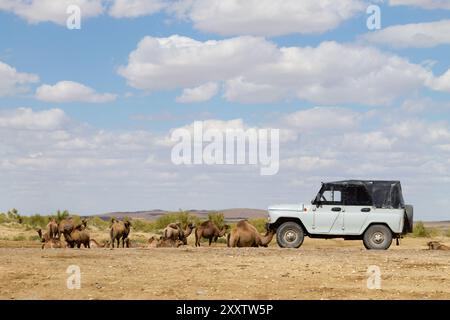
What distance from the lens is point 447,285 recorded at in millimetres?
17516

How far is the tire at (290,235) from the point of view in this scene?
1075 inches

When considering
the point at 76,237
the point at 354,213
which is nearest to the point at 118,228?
the point at 76,237

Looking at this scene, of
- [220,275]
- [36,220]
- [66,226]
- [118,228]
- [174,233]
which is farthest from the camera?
[36,220]

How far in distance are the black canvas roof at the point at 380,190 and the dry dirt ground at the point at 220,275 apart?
133 inches

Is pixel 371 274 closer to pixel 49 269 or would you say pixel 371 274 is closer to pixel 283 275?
pixel 283 275

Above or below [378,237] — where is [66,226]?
above

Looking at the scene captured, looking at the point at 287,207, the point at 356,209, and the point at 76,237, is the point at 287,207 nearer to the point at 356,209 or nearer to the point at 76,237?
the point at 356,209

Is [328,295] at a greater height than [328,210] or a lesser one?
lesser

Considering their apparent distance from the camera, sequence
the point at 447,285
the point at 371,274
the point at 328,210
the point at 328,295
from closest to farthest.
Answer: the point at 328,295
the point at 447,285
the point at 371,274
the point at 328,210

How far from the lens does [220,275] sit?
18.2 metres

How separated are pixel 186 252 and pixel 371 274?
723 cm

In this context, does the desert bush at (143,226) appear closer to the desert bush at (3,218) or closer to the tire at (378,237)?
the desert bush at (3,218)

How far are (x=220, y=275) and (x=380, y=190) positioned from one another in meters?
10.6
